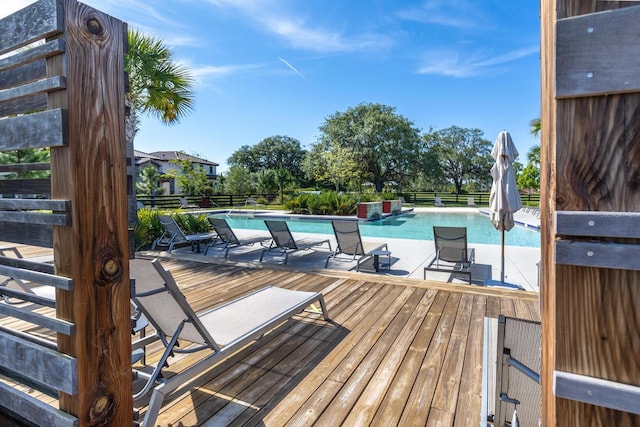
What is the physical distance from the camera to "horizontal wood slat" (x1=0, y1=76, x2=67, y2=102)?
119cm

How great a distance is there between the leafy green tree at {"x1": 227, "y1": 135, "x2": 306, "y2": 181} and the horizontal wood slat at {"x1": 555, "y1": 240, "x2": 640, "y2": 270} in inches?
1928

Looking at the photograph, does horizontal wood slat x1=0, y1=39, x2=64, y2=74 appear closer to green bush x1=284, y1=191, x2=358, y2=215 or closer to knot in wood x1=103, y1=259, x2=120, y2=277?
knot in wood x1=103, y1=259, x2=120, y2=277

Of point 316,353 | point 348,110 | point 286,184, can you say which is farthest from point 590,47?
point 348,110

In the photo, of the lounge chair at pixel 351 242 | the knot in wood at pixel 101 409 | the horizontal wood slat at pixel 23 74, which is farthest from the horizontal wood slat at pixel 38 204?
the lounge chair at pixel 351 242

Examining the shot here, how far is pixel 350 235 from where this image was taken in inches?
245

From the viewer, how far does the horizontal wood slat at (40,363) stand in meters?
1.24

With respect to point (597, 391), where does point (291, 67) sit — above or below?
above

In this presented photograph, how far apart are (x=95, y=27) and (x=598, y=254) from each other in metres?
1.74

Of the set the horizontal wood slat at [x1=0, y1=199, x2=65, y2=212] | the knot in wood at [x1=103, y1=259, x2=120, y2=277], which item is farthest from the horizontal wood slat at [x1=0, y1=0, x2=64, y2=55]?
the knot in wood at [x1=103, y1=259, x2=120, y2=277]

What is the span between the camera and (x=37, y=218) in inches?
51.4

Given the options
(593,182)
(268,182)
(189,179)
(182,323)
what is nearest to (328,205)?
(268,182)

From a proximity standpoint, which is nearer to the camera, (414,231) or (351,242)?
(351,242)

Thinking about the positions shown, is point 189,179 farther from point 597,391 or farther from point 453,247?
point 597,391

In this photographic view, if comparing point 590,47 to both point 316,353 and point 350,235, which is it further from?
point 350,235
